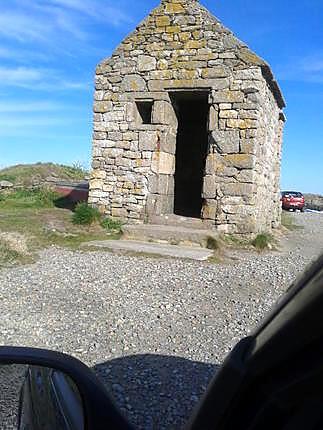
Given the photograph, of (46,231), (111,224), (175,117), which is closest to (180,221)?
(111,224)

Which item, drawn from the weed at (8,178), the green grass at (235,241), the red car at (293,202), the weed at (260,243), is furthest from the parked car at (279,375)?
the red car at (293,202)

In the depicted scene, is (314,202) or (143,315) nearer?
(143,315)

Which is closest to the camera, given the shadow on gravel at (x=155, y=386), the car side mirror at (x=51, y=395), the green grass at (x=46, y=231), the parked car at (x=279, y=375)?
the parked car at (x=279, y=375)

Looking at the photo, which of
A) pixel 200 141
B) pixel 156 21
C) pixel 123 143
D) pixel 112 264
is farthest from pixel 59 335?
pixel 200 141

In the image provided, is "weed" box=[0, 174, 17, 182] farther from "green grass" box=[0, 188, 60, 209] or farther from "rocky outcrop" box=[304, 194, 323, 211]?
"rocky outcrop" box=[304, 194, 323, 211]

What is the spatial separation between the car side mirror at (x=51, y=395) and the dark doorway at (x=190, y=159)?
11532 millimetres

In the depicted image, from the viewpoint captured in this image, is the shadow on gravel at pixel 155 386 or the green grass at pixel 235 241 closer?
the shadow on gravel at pixel 155 386

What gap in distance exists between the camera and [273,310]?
802 mm

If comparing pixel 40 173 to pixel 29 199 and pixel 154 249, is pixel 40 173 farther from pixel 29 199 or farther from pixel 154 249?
pixel 154 249

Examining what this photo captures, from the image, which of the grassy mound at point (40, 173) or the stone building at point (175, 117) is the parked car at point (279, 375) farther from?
the grassy mound at point (40, 173)

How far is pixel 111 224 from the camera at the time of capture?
9727 mm

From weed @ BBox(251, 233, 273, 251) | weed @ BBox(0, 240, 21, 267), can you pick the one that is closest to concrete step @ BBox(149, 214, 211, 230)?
weed @ BBox(251, 233, 273, 251)

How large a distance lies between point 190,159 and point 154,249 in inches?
252

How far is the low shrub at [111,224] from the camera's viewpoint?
9.61m
